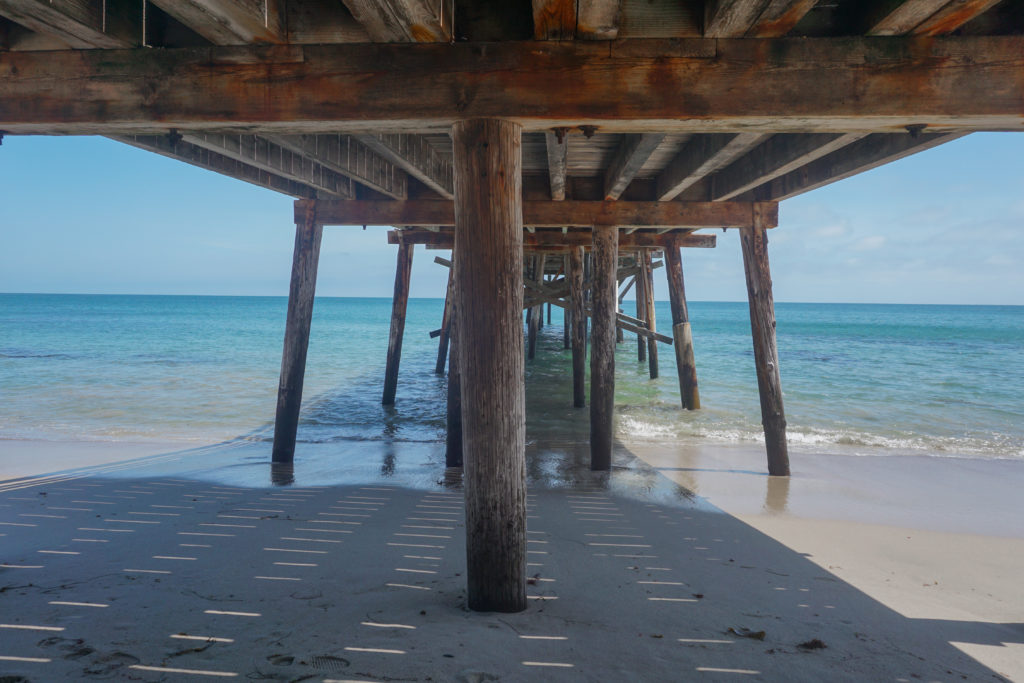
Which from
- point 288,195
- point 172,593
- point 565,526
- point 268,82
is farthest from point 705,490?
point 288,195

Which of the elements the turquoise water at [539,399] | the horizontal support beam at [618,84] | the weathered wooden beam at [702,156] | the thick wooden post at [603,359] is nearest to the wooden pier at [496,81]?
the horizontal support beam at [618,84]

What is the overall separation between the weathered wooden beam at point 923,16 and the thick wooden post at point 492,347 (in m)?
1.57

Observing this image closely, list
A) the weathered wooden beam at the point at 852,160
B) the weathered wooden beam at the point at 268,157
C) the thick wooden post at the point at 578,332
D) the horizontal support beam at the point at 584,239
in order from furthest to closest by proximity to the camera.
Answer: the thick wooden post at the point at 578,332
the horizontal support beam at the point at 584,239
the weathered wooden beam at the point at 268,157
the weathered wooden beam at the point at 852,160

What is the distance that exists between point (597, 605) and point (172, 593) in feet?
6.90

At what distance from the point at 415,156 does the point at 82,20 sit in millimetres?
2726

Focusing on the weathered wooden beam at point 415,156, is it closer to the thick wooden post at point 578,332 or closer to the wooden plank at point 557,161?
the wooden plank at point 557,161

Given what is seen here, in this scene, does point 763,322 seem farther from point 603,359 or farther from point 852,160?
point 852,160

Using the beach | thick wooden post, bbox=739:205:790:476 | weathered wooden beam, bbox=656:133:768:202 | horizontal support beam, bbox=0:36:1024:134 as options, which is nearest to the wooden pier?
horizontal support beam, bbox=0:36:1024:134

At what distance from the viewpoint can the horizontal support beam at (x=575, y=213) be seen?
600 centimetres

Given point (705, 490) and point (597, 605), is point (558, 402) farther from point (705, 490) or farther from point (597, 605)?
point (597, 605)

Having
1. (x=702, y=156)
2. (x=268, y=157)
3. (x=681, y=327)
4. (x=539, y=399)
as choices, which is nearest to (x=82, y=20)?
(x=268, y=157)

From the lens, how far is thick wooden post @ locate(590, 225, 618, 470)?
6.22m

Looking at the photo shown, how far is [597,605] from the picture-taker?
278 centimetres

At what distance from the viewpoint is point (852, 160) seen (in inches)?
168
